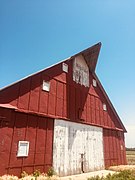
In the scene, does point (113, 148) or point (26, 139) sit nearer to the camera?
point (26, 139)

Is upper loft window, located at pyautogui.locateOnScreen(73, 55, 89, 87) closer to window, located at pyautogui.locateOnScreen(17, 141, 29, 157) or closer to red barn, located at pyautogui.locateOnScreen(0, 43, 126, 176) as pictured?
red barn, located at pyautogui.locateOnScreen(0, 43, 126, 176)

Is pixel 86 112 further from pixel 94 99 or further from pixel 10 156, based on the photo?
pixel 10 156

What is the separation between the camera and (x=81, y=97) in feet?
53.2

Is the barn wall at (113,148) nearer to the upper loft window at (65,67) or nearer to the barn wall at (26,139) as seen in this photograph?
the barn wall at (26,139)

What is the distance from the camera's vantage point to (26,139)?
1091 cm

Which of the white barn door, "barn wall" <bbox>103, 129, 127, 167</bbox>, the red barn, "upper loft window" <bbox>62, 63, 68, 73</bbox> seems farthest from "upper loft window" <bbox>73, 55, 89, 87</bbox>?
"barn wall" <bbox>103, 129, 127, 167</bbox>

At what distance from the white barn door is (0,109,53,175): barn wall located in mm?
726

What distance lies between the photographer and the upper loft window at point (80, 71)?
1664 centimetres

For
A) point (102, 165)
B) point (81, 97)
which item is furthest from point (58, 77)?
→ point (102, 165)

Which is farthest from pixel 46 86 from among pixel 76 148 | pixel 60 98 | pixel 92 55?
pixel 92 55

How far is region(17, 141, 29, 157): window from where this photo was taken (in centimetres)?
1043

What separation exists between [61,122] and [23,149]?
381 cm

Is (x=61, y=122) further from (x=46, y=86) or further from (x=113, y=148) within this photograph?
(x=113, y=148)

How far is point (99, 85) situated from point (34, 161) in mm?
11397
